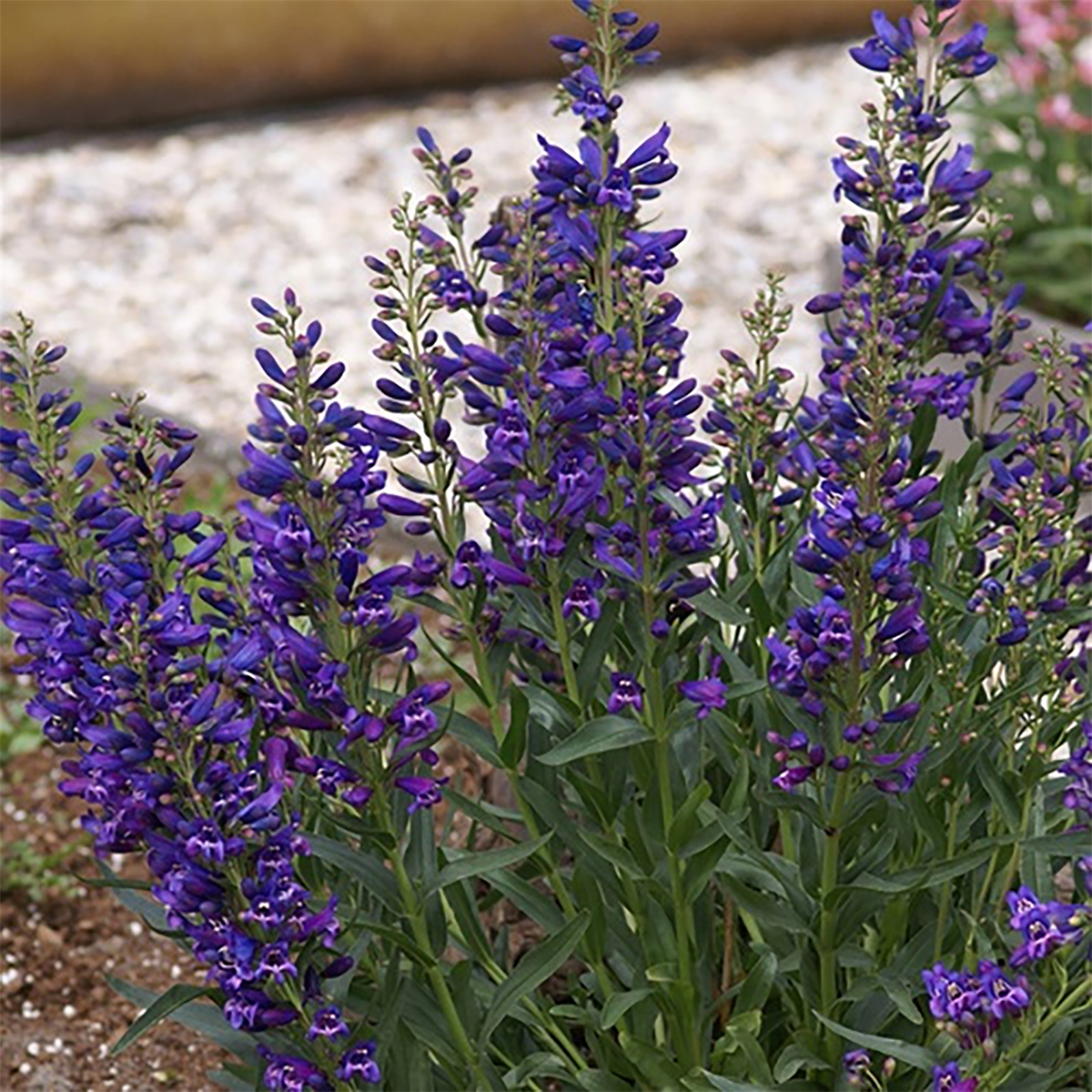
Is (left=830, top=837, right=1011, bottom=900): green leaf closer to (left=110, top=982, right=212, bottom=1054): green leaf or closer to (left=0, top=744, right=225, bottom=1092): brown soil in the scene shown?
(left=110, top=982, right=212, bottom=1054): green leaf

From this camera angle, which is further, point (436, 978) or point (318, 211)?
point (318, 211)

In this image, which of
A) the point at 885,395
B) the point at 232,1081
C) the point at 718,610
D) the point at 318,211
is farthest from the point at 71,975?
the point at 318,211

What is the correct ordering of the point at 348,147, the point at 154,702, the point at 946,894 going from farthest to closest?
the point at 348,147, the point at 946,894, the point at 154,702

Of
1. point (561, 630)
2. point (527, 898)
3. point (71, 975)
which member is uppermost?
point (561, 630)

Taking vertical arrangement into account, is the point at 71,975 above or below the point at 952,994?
below

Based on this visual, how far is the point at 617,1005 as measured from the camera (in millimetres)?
2154

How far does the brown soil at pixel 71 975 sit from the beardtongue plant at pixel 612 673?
2.71 ft

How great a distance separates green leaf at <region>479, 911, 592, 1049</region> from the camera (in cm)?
210

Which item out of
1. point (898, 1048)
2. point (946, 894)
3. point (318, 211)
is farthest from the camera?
point (318, 211)

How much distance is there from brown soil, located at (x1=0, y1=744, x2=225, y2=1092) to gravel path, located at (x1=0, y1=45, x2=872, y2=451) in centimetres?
180

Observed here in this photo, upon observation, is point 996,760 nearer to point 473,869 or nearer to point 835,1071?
point 835,1071

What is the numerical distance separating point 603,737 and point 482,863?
0.19 metres

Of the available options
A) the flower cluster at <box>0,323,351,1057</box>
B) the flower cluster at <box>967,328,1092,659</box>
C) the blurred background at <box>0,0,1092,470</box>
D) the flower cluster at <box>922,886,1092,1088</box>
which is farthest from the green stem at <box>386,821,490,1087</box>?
the blurred background at <box>0,0,1092,470</box>

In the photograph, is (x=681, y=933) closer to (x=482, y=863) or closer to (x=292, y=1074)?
(x=482, y=863)
